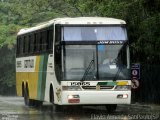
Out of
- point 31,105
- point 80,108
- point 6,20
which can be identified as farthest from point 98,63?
point 6,20

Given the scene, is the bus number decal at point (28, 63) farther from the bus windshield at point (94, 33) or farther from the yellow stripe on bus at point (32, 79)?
the bus windshield at point (94, 33)

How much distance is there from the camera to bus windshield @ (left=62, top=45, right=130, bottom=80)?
2086 cm

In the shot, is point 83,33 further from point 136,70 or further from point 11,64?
point 11,64

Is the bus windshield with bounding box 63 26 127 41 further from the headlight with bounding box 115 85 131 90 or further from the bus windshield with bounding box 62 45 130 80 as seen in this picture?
the headlight with bounding box 115 85 131 90

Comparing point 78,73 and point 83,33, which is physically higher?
point 83,33

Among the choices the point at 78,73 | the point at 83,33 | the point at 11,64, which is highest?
the point at 83,33

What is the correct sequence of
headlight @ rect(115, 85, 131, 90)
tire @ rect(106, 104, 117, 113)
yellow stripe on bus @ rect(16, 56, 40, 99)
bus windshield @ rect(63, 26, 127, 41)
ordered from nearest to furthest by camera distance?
headlight @ rect(115, 85, 131, 90) → bus windshield @ rect(63, 26, 127, 41) → tire @ rect(106, 104, 117, 113) → yellow stripe on bus @ rect(16, 56, 40, 99)

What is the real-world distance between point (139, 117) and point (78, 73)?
2.70m

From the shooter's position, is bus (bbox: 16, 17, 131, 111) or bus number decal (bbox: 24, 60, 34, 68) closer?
bus (bbox: 16, 17, 131, 111)

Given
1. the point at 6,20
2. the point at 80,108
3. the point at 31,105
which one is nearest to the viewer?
the point at 80,108

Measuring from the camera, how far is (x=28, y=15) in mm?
40625

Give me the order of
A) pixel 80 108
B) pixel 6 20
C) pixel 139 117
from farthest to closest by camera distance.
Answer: pixel 6 20 < pixel 80 108 < pixel 139 117

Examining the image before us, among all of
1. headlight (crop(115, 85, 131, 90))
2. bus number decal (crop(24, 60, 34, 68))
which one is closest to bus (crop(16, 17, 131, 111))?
headlight (crop(115, 85, 131, 90))

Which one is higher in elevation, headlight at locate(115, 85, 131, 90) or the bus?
the bus
